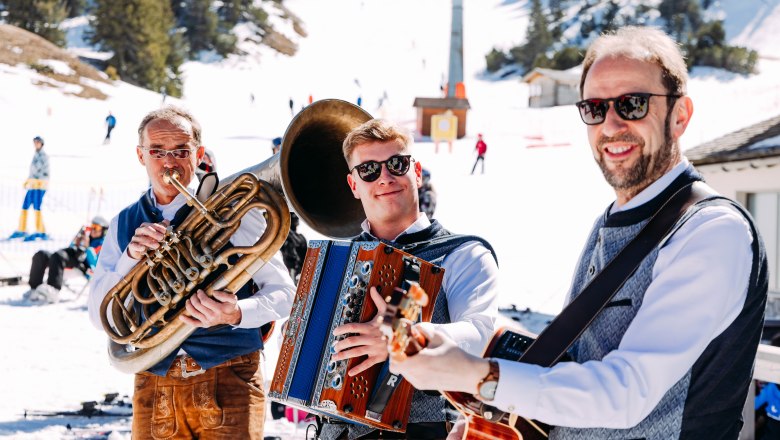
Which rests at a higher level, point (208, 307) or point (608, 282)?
point (608, 282)

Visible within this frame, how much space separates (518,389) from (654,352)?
0.27 m

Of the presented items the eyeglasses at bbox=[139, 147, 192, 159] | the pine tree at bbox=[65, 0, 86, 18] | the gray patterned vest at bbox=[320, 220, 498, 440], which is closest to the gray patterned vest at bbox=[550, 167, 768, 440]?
the gray patterned vest at bbox=[320, 220, 498, 440]

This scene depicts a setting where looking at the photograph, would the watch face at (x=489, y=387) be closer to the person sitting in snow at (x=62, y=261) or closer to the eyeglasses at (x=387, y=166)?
the eyeglasses at (x=387, y=166)

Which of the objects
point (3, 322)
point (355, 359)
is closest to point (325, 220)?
point (355, 359)

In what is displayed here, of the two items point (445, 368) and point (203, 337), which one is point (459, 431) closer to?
point (445, 368)

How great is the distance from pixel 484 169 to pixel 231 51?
32310 mm

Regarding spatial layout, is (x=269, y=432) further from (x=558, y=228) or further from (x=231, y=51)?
(x=231, y=51)

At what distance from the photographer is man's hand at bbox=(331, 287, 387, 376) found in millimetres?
2336

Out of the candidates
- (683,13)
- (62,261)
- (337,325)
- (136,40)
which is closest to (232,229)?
(337,325)

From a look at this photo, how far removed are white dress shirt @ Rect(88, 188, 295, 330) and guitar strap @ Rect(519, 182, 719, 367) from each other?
158cm

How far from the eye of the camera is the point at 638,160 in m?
2.03

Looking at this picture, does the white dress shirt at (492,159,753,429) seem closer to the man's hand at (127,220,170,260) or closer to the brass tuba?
the brass tuba

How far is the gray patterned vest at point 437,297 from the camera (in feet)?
8.89

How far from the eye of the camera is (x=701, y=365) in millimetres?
1839
